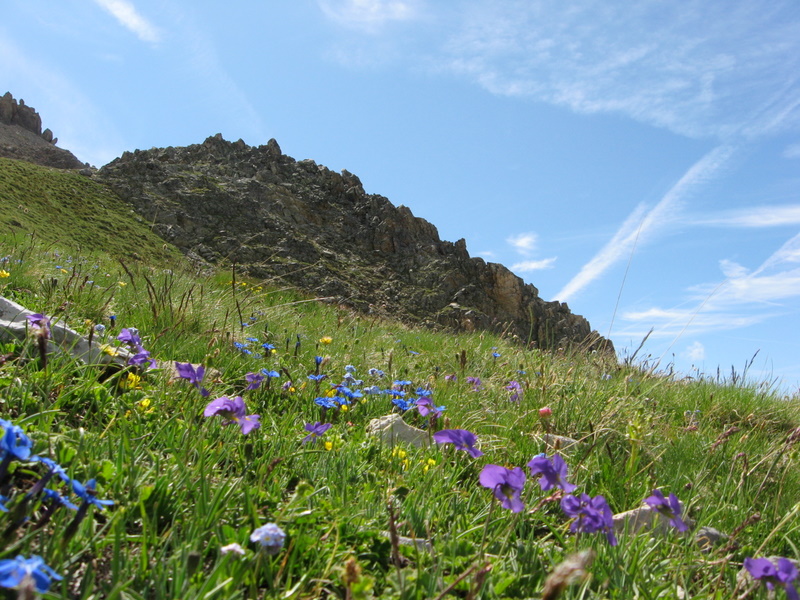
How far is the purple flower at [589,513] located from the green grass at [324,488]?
3.7 inches

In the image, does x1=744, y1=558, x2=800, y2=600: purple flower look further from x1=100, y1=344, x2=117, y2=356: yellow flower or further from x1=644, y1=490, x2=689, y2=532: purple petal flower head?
x1=100, y1=344, x2=117, y2=356: yellow flower

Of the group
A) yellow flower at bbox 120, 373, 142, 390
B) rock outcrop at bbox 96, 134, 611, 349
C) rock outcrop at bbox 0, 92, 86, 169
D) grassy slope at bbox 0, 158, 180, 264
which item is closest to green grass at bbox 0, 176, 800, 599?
yellow flower at bbox 120, 373, 142, 390

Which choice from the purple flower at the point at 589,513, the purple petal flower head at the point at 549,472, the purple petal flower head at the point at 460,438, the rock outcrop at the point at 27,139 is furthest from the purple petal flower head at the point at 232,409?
the rock outcrop at the point at 27,139

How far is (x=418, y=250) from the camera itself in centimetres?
8331

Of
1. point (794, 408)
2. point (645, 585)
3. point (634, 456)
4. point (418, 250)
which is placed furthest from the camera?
point (418, 250)

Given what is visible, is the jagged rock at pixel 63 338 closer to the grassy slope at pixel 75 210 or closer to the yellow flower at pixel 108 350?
the yellow flower at pixel 108 350

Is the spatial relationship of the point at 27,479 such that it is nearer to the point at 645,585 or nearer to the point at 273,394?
the point at 273,394

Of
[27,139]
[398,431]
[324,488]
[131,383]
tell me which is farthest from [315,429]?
[27,139]

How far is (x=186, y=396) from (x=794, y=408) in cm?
634

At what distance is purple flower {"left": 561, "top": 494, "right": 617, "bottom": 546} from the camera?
56.1 inches

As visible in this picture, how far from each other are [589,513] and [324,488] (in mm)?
884

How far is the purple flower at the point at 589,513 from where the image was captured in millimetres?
1426

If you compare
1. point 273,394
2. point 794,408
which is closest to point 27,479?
point 273,394

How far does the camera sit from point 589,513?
1431mm
